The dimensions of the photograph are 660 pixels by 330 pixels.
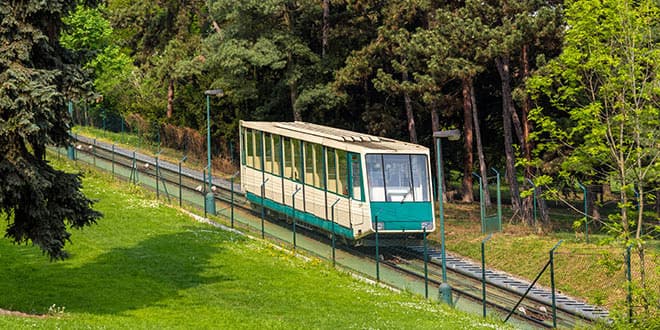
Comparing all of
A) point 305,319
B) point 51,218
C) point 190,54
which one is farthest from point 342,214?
point 190,54

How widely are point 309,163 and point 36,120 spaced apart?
608 inches

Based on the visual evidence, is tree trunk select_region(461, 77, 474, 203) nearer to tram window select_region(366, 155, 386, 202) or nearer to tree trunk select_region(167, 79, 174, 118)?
tram window select_region(366, 155, 386, 202)

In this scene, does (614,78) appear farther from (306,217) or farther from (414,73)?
(414,73)

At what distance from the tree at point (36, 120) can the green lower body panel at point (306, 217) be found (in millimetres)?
12059

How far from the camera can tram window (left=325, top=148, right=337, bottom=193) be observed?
34.3 metres

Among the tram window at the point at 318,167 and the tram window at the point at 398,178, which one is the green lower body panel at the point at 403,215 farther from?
the tram window at the point at 318,167

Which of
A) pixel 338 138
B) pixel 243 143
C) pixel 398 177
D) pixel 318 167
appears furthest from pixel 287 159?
pixel 398 177

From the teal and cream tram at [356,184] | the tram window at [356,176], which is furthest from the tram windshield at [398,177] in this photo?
the tram window at [356,176]

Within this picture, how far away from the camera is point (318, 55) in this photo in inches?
2158

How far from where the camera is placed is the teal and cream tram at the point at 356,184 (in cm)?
3294

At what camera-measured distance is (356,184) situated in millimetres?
33156

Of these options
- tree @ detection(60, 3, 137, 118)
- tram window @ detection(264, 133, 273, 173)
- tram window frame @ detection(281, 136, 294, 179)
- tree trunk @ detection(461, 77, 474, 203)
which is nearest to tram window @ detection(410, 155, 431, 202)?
tram window frame @ detection(281, 136, 294, 179)

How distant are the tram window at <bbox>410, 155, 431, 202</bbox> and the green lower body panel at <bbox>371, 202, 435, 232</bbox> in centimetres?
24

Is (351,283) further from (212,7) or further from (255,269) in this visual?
(212,7)
